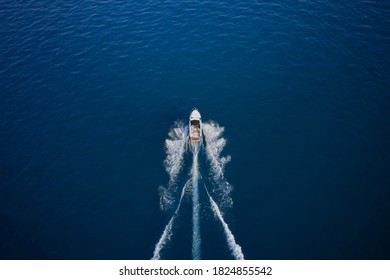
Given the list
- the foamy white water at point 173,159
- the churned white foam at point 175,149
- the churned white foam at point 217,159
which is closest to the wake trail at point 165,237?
the foamy white water at point 173,159

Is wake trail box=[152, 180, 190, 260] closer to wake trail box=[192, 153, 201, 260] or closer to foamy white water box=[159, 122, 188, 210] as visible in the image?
foamy white water box=[159, 122, 188, 210]

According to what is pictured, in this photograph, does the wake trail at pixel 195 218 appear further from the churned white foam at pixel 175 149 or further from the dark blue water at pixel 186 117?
the churned white foam at pixel 175 149

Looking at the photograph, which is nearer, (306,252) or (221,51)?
(306,252)

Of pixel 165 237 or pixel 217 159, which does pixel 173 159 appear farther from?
pixel 165 237

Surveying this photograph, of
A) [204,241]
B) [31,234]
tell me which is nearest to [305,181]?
[204,241]

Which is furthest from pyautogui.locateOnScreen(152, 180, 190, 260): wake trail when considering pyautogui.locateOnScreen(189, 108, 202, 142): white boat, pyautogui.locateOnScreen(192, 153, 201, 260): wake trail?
pyautogui.locateOnScreen(189, 108, 202, 142): white boat
